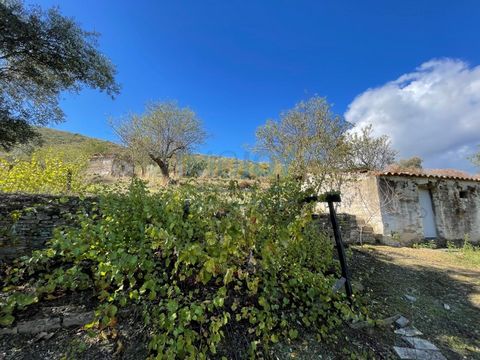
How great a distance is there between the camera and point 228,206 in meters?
2.63

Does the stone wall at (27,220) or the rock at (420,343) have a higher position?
the stone wall at (27,220)

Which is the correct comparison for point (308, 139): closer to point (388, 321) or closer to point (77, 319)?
point (388, 321)

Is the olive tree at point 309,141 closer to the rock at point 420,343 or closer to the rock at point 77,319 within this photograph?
the rock at point 420,343

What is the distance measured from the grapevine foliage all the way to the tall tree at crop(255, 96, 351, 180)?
704 centimetres

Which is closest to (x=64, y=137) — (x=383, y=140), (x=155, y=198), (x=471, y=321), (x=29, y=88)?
(x=29, y=88)

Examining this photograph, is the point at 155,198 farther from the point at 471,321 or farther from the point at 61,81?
the point at 61,81

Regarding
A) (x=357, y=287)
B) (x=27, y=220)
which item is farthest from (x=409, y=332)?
(x=27, y=220)

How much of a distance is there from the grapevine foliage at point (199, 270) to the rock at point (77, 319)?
15cm

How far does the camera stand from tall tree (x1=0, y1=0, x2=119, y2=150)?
6.03 m

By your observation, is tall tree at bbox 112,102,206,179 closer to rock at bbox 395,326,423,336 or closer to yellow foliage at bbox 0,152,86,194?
yellow foliage at bbox 0,152,86,194

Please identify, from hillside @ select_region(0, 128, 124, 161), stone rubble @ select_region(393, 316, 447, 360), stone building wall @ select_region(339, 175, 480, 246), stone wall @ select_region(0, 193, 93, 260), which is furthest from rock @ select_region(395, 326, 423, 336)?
hillside @ select_region(0, 128, 124, 161)

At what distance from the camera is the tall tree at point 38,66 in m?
6.03

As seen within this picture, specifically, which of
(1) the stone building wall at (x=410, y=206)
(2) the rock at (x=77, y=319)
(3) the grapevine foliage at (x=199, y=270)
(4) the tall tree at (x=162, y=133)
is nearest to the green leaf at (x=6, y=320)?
(3) the grapevine foliage at (x=199, y=270)

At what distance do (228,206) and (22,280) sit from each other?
2.51m
